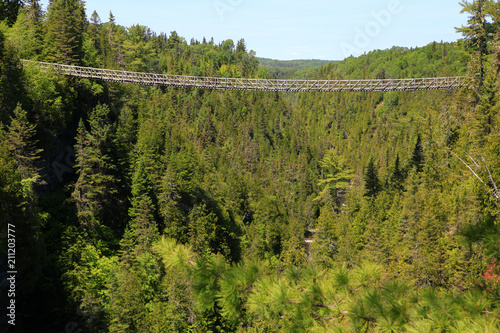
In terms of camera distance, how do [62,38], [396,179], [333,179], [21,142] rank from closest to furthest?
[21,142] → [62,38] → [396,179] → [333,179]

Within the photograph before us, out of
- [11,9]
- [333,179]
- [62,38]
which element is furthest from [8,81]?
[333,179]

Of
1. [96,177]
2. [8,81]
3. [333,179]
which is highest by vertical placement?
[8,81]

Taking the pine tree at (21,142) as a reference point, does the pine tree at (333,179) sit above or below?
below

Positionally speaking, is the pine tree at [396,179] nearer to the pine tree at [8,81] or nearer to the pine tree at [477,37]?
the pine tree at [477,37]

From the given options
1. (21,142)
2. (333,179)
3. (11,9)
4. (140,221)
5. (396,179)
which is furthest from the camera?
(333,179)

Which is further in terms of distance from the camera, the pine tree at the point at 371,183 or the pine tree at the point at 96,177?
the pine tree at the point at 371,183

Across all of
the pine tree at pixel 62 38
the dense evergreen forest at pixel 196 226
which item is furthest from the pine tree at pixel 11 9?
the pine tree at pixel 62 38

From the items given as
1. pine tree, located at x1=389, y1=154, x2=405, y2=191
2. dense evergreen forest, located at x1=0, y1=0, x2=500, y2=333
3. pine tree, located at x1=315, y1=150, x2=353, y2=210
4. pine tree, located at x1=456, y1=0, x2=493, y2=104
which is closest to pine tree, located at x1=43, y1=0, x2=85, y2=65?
dense evergreen forest, located at x1=0, y1=0, x2=500, y2=333

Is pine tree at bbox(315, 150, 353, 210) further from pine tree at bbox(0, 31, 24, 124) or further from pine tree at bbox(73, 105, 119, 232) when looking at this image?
pine tree at bbox(0, 31, 24, 124)

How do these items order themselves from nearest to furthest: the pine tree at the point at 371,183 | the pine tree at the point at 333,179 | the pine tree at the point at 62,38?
1. the pine tree at the point at 62,38
2. the pine tree at the point at 371,183
3. the pine tree at the point at 333,179

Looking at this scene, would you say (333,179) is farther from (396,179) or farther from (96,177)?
(96,177)

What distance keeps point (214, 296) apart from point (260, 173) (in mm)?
89569

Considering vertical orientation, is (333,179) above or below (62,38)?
below

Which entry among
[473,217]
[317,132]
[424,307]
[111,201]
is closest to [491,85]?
[473,217]
